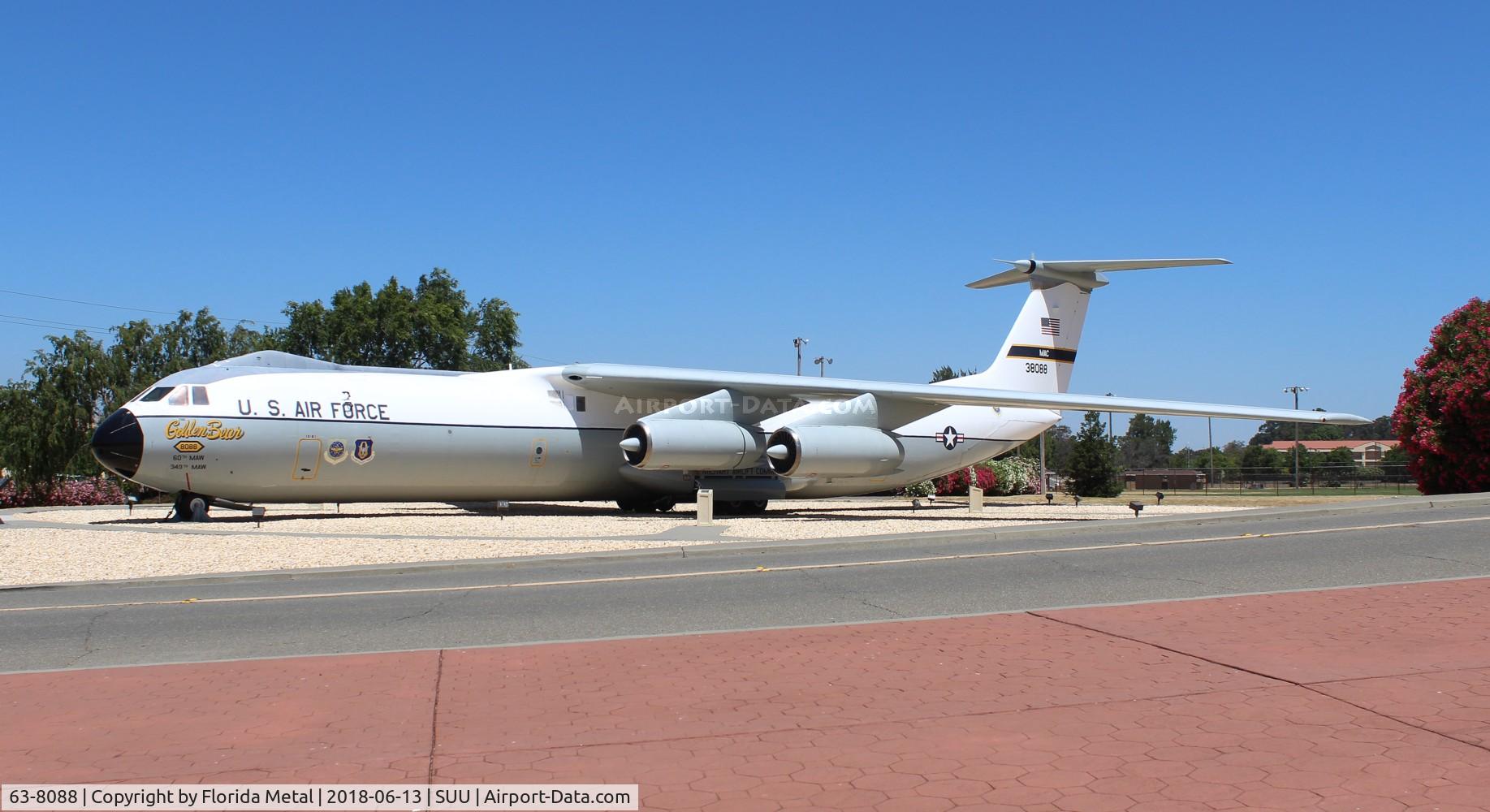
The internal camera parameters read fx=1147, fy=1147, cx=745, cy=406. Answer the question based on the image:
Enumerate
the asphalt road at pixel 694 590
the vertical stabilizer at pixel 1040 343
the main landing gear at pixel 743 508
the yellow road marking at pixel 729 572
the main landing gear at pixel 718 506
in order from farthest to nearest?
the vertical stabilizer at pixel 1040 343 < the main landing gear at pixel 718 506 < the main landing gear at pixel 743 508 < the yellow road marking at pixel 729 572 < the asphalt road at pixel 694 590

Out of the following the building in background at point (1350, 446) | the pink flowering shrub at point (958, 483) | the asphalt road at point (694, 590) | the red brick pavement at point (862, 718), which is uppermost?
the building in background at point (1350, 446)

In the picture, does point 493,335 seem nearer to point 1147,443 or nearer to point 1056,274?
point 1056,274

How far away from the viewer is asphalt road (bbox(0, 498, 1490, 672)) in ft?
28.6

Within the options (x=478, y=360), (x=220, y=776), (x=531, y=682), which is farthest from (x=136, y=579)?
(x=478, y=360)

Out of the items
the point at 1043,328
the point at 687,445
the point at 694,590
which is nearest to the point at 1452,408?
the point at 1043,328

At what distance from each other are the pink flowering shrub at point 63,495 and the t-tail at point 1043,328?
2870cm

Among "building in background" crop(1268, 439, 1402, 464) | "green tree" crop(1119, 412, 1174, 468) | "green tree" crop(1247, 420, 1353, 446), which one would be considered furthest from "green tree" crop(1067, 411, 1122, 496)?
"green tree" crop(1247, 420, 1353, 446)

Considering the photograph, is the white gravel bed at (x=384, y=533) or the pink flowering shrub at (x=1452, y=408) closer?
the white gravel bed at (x=384, y=533)

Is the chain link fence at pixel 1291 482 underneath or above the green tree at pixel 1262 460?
underneath

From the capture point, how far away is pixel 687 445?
23.1m

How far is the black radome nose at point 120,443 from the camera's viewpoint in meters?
19.8

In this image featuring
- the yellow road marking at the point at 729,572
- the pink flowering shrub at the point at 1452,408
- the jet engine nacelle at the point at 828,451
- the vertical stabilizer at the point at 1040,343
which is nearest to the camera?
the yellow road marking at the point at 729,572

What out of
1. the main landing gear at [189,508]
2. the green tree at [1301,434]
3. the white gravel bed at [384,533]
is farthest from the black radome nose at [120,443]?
the green tree at [1301,434]

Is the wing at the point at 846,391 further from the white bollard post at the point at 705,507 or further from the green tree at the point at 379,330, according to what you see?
the green tree at the point at 379,330
